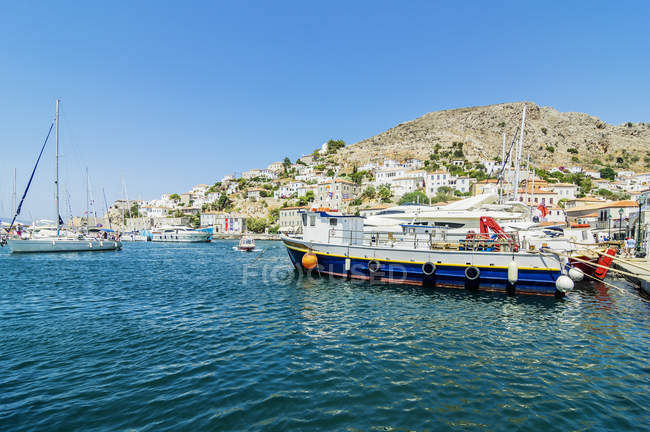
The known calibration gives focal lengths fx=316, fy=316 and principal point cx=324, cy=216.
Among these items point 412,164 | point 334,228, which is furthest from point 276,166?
point 334,228

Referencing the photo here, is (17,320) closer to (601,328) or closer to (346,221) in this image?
(346,221)

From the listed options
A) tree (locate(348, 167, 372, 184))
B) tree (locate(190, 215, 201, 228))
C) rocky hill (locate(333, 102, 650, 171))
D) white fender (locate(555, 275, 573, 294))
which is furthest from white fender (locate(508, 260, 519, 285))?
rocky hill (locate(333, 102, 650, 171))

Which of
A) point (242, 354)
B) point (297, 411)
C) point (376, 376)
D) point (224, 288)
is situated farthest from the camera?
point (224, 288)

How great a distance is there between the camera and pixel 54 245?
40125mm

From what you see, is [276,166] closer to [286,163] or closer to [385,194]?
[286,163]

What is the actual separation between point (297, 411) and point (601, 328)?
11234 millimetres

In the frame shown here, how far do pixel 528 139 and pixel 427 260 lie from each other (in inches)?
6813

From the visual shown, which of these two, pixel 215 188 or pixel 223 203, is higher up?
pixel 215 188

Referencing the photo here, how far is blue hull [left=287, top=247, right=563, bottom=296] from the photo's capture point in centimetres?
1521

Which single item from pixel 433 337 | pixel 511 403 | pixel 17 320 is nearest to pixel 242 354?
pixel 433 337

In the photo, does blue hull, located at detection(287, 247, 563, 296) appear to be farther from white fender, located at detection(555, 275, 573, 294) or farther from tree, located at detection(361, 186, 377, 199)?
tree, located at detection(361, 186, 377, 199)

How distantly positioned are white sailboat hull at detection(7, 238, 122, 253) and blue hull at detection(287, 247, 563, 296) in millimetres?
37773

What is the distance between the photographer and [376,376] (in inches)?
283

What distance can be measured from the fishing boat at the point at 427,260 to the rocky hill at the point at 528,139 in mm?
126980
